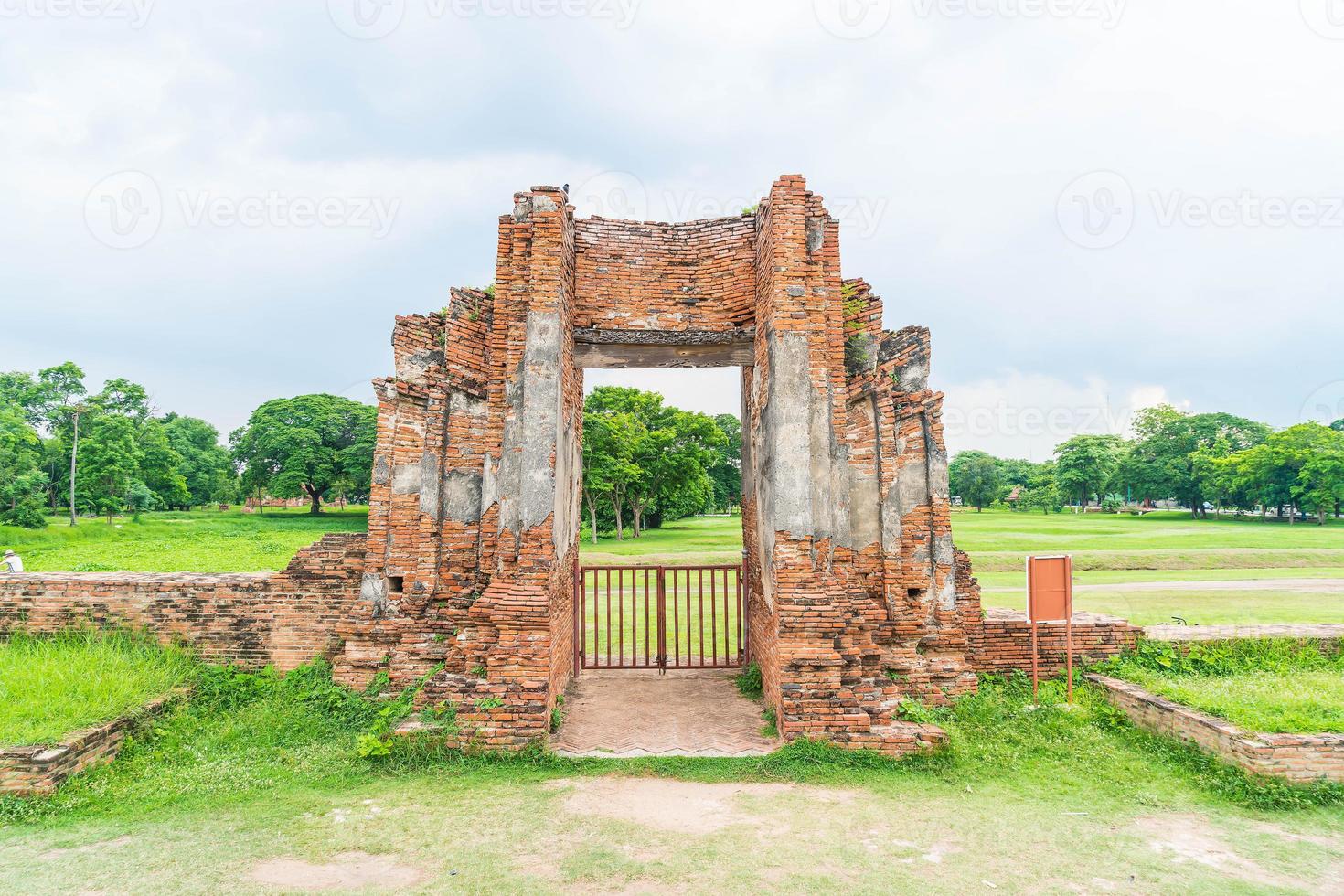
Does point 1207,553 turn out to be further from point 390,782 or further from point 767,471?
point 390,782

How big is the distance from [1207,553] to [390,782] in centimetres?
2807

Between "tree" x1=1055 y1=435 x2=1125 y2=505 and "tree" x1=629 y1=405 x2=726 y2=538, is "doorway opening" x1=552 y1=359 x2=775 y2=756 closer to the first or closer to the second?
"tree" x1=629 y1=405 x2=726 y2=538

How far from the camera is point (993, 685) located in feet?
25.8

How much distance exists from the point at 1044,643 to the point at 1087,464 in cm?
6276

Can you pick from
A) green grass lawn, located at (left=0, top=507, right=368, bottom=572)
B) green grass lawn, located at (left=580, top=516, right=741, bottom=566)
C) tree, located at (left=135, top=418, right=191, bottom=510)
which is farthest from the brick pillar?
tree, located at (left=135, top=418, right=191, bottom=510)

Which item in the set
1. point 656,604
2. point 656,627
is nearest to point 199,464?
point 656,604

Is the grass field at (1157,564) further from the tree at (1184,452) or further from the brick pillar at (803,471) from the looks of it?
the tree at (1184,452)

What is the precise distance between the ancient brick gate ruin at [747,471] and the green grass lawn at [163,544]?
9433mm

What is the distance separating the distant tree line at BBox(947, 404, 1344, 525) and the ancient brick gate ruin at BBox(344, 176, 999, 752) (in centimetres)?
4970

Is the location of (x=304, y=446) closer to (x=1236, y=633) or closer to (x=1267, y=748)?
(x=1236, y=633)

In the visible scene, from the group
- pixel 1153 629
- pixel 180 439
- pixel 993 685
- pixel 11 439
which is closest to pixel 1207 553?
pixel 1153 629

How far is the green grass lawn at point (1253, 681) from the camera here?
19.8ft

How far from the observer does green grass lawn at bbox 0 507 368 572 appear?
766 inches

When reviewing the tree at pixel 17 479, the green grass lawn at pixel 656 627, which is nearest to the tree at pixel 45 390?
the tree at pixel 17 479
